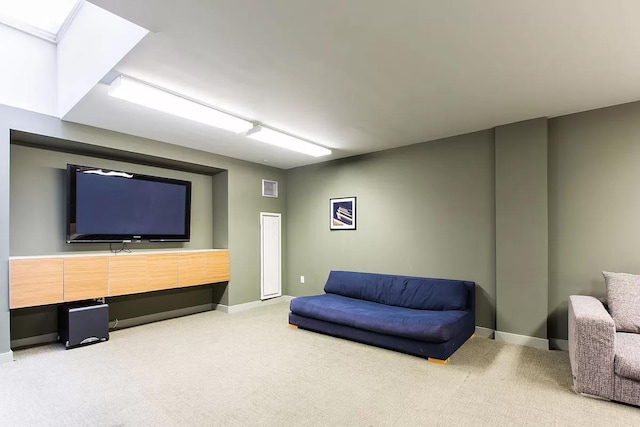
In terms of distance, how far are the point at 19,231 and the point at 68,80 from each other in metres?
1.84

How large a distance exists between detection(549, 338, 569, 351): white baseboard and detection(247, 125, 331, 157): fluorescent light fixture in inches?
143

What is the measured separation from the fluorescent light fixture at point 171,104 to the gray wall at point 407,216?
2.28 metres

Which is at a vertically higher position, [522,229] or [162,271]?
[522,229]

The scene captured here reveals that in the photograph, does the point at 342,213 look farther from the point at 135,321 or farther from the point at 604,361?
the point at 604,361

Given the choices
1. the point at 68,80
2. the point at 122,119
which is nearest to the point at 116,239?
the point at 122,119

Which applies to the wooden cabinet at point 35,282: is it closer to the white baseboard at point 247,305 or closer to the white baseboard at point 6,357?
the white baseboard at point 6,357

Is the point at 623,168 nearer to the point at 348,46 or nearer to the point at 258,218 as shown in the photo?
the point at 348,46

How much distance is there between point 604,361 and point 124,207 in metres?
5.25

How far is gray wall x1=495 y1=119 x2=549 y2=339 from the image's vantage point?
3.72m

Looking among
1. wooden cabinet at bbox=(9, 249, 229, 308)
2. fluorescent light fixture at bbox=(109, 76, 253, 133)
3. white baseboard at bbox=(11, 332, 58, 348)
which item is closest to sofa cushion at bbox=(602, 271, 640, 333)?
fluorescent light fixture at bbox=(109, 76, 253, 133)

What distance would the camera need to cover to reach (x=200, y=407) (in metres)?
2.46

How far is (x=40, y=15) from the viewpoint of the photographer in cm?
347

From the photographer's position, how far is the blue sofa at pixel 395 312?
336 centimetres

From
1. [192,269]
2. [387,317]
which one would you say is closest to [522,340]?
[387,317]
